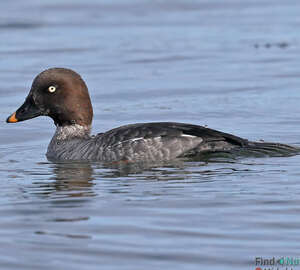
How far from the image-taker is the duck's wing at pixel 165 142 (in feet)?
33.6

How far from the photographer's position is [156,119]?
532 inches

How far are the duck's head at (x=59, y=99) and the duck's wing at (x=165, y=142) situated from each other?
115 cm

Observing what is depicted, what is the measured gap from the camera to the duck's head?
1120cm

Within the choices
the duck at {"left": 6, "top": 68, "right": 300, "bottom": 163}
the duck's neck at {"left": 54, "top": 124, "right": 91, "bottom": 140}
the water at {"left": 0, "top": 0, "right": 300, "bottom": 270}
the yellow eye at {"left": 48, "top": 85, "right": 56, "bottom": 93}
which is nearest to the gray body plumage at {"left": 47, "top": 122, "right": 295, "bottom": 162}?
the duck at {"left": 6, "top": 68, "right": 300, "bottom": 163}

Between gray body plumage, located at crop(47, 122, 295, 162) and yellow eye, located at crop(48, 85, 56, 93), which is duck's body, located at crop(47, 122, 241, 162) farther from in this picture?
yellow eye, located at crop(48, 85, 56, 93)

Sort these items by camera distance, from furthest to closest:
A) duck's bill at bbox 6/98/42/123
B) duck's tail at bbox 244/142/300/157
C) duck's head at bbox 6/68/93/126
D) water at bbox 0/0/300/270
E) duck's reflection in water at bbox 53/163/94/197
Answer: duck's bill at bbox 6/98/42/123, duck's head at bbox 6/68/93/126, duck's tail at bbox 244/142/300/157, duck's reflection in water at bbox 53/163/94/197, water at bbox 0/0/300/270

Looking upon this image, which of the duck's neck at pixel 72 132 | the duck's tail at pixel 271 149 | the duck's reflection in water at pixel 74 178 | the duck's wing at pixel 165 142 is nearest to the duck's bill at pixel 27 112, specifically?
the duck's neck at pixel 72 132

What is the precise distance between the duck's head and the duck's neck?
0.05 meters

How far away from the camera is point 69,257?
653 centimetres

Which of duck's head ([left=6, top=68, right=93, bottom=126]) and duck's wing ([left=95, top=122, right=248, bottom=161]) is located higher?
duck's head ([left=6, top=68, right=93, bottom=126])

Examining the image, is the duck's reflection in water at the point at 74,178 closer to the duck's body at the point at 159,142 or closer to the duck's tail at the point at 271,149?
the duck's body at the point at 159,142

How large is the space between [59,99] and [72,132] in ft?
1.51

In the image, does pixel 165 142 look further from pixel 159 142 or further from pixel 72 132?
pixel 72 132

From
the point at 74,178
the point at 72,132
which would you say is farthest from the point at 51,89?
the point at 74,178
